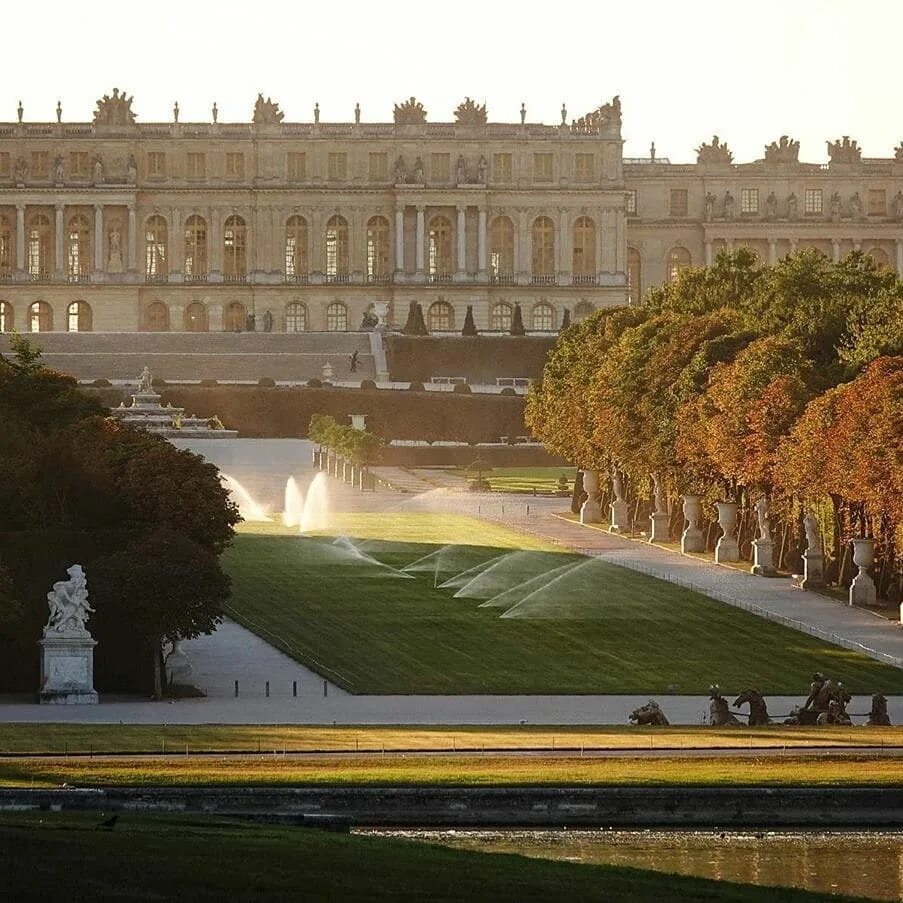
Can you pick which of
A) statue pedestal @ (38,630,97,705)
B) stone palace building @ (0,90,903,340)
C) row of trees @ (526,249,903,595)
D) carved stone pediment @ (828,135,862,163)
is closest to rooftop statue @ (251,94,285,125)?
stone palace building @ (0,90,903,340)

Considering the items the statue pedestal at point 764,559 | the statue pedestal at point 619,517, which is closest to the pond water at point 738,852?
the statue pedestal at point 764,559

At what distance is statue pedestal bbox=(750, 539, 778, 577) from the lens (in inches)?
2783

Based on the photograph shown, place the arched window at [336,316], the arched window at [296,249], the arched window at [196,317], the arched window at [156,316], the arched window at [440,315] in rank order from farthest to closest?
the arched window at [296,249] → the arched window at [336,316] → the arched window at [440,315] → the arched window at [156,316] → the arched window at [196,317]

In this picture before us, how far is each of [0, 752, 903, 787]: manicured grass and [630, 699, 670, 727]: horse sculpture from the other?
15.8ft

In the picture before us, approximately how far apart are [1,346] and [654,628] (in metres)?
88.4

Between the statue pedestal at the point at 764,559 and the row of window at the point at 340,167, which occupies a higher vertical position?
the row of window at the point at 340,167

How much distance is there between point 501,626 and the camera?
191ft

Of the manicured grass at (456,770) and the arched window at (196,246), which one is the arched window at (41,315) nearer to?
the arched window at (196,246)

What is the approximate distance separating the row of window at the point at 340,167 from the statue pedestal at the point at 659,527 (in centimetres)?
9199

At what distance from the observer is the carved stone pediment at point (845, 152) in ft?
606

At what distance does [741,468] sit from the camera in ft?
238

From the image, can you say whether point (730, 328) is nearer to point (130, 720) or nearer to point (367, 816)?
point (130, 720)

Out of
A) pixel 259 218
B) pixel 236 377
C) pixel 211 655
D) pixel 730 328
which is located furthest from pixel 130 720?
pixel 259 218

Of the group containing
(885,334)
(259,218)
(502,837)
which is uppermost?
(259,218)
